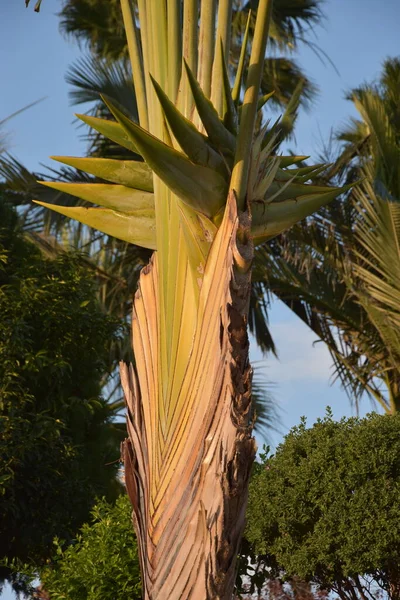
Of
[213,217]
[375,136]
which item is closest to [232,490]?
[213,217]

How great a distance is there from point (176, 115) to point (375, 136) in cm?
993

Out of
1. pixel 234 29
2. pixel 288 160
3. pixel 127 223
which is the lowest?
pixel 127 223

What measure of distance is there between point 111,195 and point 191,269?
443 mm

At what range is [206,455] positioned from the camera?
84.3 inches

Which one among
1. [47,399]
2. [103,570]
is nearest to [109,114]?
[47,399]

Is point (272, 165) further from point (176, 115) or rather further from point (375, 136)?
point (375, 136)

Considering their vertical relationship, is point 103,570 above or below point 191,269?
below

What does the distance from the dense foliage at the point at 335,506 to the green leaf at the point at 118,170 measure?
353cm

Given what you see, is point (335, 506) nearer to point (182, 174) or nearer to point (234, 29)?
point (182, 174)

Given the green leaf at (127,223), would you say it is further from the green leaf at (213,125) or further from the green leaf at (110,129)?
the green leaf at (213,125)

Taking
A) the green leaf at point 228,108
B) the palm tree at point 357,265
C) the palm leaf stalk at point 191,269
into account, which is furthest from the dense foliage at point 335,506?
the palm tree at point 357,265

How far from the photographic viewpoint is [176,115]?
232 cm

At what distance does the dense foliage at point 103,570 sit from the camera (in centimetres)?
546

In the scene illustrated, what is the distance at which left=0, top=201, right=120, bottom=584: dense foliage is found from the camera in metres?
7.97
